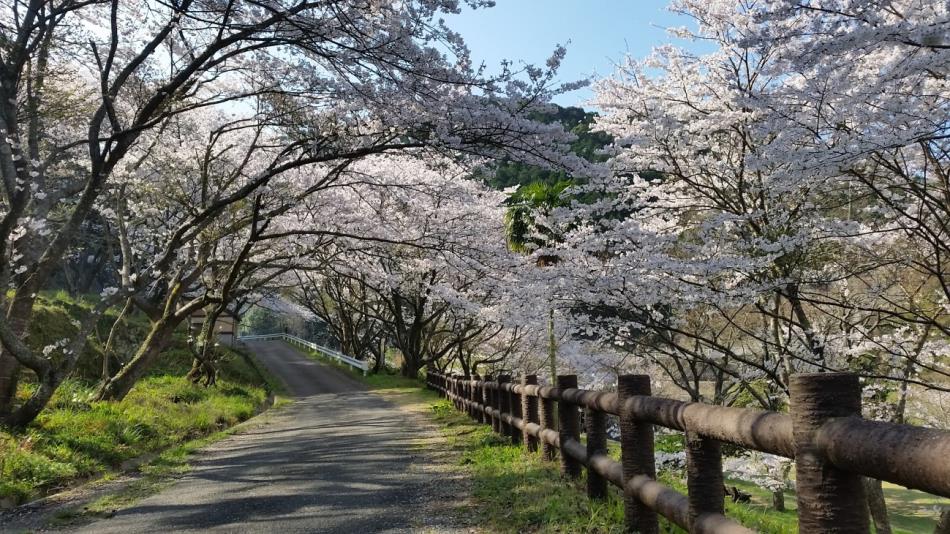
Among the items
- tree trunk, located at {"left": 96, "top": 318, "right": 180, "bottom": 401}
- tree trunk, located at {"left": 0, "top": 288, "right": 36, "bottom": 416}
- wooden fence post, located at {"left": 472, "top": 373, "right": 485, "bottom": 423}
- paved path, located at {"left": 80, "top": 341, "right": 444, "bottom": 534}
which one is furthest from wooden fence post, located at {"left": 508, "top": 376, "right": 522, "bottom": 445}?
tree trunk, located at {"left": 96, "top": 318, "right": 180, "bottom": 401}

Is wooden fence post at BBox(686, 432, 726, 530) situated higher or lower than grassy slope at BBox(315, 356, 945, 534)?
higher

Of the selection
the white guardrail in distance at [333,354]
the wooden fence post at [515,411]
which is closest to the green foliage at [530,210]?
the wooden fence post at [515,411]

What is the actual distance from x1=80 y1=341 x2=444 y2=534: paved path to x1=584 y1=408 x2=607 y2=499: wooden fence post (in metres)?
1.42

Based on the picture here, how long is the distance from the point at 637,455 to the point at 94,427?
25.8 ft

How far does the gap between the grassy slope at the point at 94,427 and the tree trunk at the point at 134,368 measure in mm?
246

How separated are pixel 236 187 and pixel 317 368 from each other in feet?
68.7

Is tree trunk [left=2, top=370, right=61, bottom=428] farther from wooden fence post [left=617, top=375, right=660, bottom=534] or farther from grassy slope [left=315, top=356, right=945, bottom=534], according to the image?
wooden fence post [left=617, top=375, right=660, bottom=534]

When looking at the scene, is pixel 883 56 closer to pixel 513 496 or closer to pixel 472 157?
pixel 472 157

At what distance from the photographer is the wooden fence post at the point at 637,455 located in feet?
12.9

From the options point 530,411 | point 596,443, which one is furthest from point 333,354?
point 596,443

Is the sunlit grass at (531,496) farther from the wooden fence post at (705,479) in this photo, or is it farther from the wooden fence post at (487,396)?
the wooden fence post at (705,479)

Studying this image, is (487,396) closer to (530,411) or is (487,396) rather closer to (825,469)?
(530,411)

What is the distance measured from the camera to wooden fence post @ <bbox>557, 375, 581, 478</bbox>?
575 cm

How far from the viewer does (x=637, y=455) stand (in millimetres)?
3971
